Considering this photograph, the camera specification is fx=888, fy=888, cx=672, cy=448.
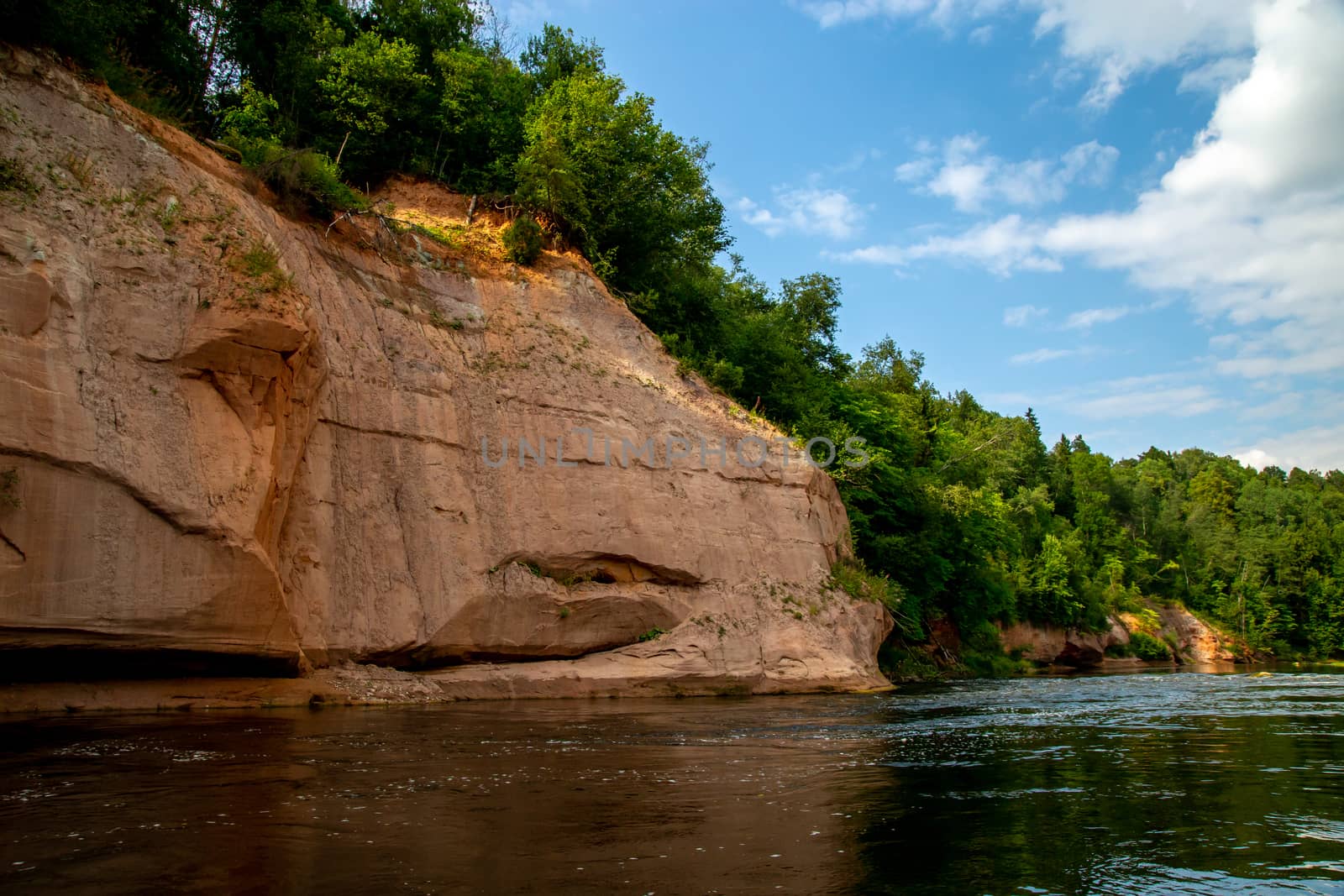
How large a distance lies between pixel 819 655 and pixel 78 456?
15.1 m

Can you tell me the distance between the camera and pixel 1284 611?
62750 millimetres

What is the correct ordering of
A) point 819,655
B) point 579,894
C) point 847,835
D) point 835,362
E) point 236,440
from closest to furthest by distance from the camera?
point 579,894 → point 847,835 → point 236,440 → point 819,655 → point 835,362

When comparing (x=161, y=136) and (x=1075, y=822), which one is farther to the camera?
(x=161, y=136)

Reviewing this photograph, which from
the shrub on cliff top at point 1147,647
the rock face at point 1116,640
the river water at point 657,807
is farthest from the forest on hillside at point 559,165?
the shrub on cliff top at point 1147,647

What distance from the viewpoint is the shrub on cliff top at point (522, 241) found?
23.8 m

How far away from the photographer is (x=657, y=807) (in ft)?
21.7

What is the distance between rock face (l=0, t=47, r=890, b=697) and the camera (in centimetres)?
1229

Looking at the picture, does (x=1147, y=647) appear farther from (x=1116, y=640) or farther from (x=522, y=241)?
(x=522, y=241)

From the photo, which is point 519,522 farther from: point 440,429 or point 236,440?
point 236,440

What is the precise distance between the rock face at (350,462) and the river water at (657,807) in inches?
97.1

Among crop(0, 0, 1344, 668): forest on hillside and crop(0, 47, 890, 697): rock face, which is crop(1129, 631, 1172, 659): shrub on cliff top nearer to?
crop(0, 0, 1344, 668): forest on hillside

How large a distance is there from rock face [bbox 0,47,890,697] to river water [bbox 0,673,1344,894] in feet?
8.09

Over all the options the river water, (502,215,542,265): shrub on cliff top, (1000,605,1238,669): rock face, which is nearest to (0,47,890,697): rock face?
(502,215,542,265): shrub on cliff top

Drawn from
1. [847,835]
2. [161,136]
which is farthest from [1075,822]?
[161,136]
